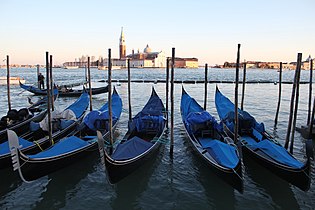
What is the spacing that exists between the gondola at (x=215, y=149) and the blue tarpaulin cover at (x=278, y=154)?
1.84ft

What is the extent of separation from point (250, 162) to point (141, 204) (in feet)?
9.25

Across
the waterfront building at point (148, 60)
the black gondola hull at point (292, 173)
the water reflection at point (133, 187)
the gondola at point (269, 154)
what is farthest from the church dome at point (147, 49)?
the black gondola hull at point (292, 173)

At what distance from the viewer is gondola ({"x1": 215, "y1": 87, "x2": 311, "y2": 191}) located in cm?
462

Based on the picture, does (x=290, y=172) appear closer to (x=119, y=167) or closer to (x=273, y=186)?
(x=273, y=186)

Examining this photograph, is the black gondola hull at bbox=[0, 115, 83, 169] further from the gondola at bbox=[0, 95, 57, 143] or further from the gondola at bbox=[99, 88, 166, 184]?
the gondola at bbox=[99, 88, 166, 184]

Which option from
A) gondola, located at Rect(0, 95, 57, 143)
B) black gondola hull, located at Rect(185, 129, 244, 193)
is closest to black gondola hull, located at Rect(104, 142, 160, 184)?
black gondola hull, located at Rect(185, 129, 244, 193)

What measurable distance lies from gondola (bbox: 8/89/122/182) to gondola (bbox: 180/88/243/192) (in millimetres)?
2315

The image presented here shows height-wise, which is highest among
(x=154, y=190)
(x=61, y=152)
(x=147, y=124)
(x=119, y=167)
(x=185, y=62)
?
(x=185, y=62)

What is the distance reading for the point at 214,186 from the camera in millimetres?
5262

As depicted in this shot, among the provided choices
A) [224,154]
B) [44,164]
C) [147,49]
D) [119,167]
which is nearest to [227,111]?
[224,154]

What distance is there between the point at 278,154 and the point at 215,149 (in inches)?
46.0

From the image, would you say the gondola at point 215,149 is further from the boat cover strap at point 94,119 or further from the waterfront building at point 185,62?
the waterfront building at point 185,62

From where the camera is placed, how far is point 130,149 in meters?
5.68

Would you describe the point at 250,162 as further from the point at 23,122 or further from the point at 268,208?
the point at 23,122
